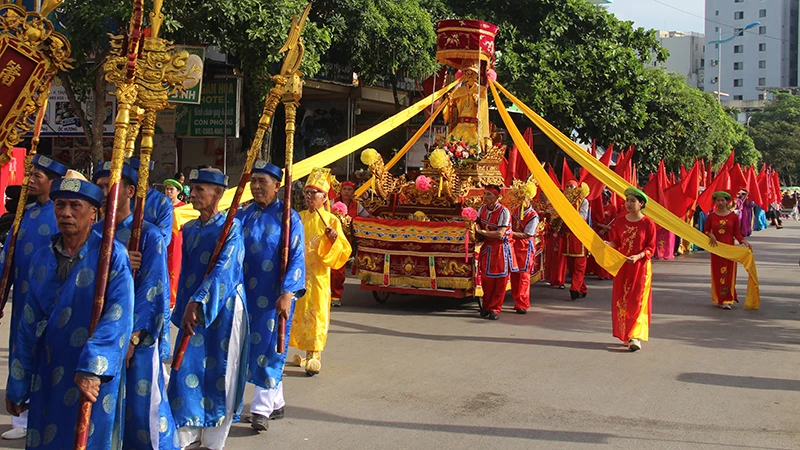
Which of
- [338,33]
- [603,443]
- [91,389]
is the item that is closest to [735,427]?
[603,443]

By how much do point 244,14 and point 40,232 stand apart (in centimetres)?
889

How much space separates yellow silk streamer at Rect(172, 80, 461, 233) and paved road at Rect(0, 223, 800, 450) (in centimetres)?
175

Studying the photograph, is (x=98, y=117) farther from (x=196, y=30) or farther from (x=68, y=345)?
(x=68, y=345)

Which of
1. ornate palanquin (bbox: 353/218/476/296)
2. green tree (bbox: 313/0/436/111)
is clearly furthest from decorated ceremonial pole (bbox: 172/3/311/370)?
green tree (bbox: 313/0/436/111)

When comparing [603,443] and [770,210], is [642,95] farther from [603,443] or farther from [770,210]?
[770,210]

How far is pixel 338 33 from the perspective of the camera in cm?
1661

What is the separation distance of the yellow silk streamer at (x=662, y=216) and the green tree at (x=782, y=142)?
51952mm

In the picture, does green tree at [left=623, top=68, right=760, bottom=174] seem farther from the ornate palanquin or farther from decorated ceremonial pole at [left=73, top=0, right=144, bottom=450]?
decorated ceremonial pole at [left=73, top=0, right=144, bottom=450]

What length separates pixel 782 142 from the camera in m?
59.1

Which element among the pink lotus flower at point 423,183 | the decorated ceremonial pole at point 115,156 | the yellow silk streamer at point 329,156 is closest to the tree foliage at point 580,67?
the yellow silk streamer at point 329,156

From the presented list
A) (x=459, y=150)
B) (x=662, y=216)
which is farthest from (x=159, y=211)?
(x=459, y=150)

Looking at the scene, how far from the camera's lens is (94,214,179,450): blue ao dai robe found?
3994 millimetres

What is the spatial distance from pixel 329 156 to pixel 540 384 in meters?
3.92

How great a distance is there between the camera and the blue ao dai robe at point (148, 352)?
13.1 ft
